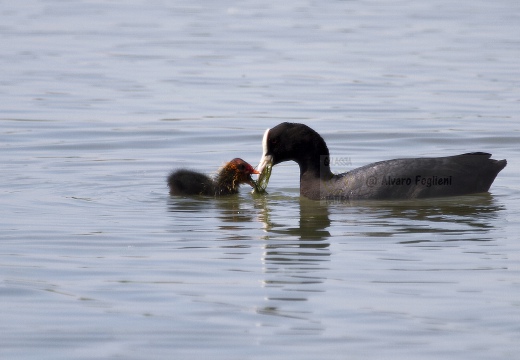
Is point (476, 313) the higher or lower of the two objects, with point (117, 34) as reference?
lower

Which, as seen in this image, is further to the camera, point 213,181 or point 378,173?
point 213,181

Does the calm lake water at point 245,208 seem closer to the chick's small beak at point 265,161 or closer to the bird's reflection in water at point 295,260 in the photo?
the bird's reflection in water at point 295,260

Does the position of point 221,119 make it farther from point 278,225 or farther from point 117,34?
point 117,34

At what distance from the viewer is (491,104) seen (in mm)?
15164

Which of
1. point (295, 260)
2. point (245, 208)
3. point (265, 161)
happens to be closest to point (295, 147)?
point (265, 161)

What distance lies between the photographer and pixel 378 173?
9531mm

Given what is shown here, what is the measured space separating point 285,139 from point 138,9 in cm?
1826

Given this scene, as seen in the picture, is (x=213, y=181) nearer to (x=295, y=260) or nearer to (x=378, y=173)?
(x=378, y=173)

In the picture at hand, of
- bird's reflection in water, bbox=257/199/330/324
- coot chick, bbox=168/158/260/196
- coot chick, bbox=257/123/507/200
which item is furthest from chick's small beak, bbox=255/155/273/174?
bird's reflection in water, bbox=257/199/330/324

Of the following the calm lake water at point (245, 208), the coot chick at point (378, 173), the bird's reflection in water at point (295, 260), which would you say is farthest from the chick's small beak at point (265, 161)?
the bird's reflection in water at point (295, 260)

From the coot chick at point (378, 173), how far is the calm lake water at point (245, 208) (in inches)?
7.1

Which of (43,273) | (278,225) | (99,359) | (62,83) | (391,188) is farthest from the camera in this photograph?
(62,83)

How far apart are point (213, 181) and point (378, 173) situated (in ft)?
5.18

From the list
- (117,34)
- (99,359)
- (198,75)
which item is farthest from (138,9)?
(99,359)
